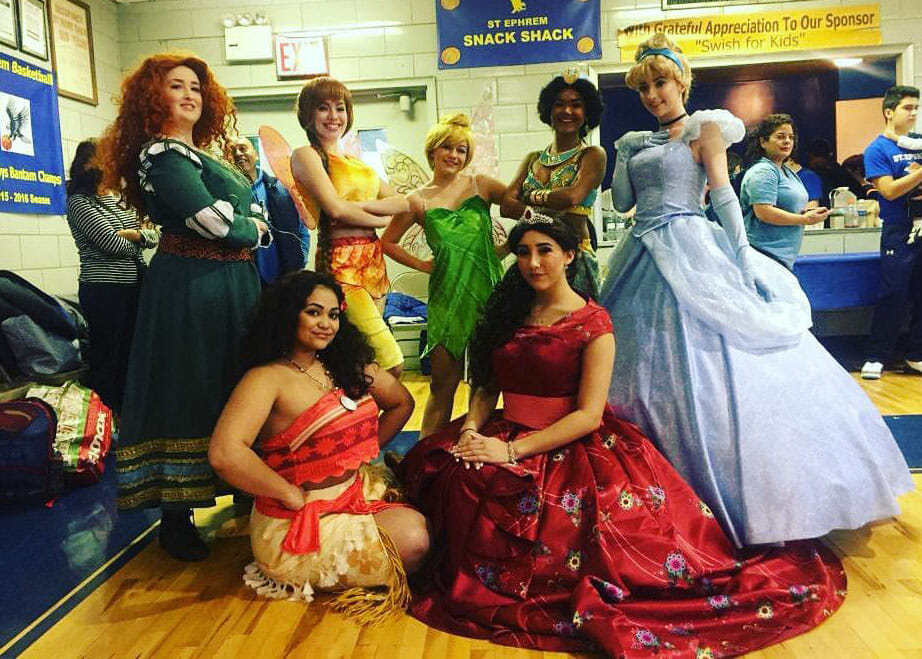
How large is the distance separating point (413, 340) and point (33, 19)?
3.19 m

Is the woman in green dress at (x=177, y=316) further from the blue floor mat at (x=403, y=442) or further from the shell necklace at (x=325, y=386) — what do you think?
the blue floor mat at (x=403, y=442)

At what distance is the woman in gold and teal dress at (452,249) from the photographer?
2791mm

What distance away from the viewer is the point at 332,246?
103 inches

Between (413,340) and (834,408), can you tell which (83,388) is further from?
(834,408)

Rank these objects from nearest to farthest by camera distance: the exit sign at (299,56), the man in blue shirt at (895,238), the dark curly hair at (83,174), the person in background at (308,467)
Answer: the person in background at (308,467) → the dark curly hair at (83,174) → the man in blue shirt at (895,238) → the exit sign at (299,56)

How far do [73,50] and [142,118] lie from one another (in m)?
3.69

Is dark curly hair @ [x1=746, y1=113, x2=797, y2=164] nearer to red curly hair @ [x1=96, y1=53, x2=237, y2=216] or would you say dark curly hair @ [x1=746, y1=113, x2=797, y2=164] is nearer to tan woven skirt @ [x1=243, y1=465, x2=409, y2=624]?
red curly hair @ [x1=96, y1=53, x2=237, y2=216]

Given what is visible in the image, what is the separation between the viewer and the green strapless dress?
2.79 meters

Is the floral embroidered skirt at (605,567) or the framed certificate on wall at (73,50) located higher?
the framed certificate on wall at (73,50)

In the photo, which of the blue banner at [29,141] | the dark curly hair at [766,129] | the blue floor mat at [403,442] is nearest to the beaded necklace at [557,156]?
the blue floor mat at [403,442]

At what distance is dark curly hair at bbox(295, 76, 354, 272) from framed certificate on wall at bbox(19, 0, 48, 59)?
3109 mm

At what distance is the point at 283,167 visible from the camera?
4160 millimetres

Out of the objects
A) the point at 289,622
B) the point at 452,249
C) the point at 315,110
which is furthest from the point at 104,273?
the point at 289,622

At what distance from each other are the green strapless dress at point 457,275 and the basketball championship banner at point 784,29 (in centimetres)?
373
